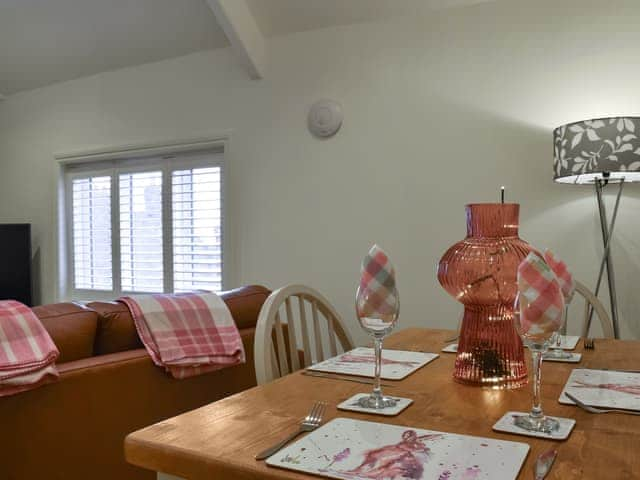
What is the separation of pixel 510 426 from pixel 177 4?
336 centimetres

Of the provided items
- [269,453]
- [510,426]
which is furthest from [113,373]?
[510,426]

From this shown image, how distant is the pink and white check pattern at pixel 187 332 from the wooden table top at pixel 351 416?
773 millimetres

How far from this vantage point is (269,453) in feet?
2.58

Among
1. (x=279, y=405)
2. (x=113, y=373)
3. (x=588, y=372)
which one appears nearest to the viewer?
(x=279, y=405)

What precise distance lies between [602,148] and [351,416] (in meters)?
1.83

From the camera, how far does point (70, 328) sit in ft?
5.80

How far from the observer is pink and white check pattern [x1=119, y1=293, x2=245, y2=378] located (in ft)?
6.19

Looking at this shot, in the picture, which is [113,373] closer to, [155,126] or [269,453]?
[269,453]

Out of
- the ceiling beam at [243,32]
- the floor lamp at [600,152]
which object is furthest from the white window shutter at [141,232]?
the floor lamp at [600,152]

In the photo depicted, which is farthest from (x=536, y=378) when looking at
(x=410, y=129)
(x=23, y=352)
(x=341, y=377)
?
(x=410, y=129)

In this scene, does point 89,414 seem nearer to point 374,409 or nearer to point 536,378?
point 374,409

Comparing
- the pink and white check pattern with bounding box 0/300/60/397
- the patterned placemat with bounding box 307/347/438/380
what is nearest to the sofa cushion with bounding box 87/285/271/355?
the pink and white check pattern with bounding box 0/300/60/397

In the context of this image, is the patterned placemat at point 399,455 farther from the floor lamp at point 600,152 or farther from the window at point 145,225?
the window at point 145,225

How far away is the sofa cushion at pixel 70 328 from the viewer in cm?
173
